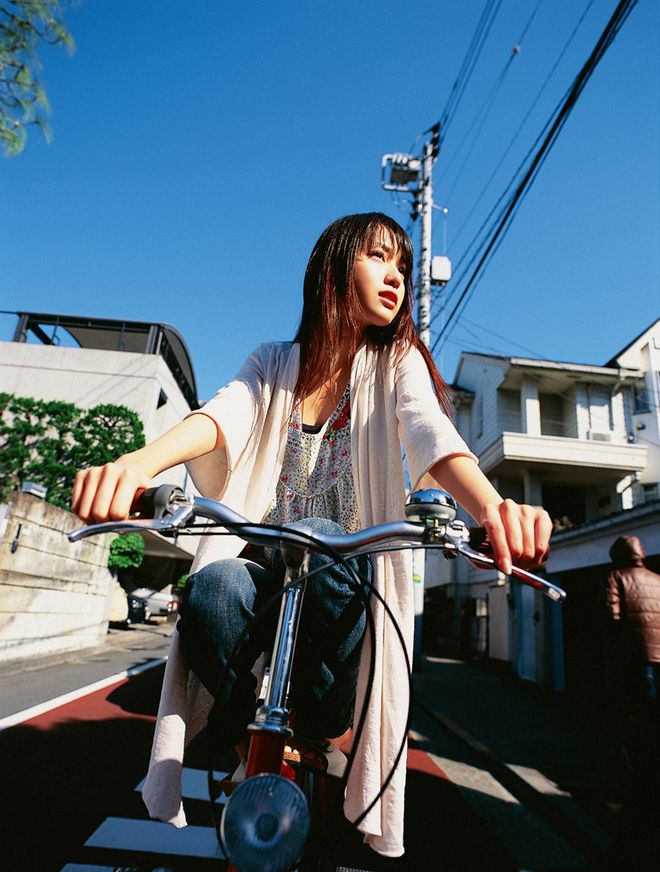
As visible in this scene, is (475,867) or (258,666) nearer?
(258,666)

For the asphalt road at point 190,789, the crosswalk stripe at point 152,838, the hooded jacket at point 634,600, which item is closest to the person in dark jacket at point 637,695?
the hooded jacket at point 634,600

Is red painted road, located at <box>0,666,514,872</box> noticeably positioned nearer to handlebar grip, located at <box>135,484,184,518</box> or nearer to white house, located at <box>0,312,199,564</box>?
handlebar grip, located at <box>135,484,184,518</box>

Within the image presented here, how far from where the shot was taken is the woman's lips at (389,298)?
6.12 ft

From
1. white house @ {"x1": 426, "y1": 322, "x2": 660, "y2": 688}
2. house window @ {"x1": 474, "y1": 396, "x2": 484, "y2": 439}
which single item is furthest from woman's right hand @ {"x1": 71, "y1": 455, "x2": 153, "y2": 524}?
house window @ {"x1": 474, "y1": 396, "x2": 484, "y2": 439}

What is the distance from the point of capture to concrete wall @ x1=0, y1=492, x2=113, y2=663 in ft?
28.5

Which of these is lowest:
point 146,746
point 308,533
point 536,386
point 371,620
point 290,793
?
point 146,746

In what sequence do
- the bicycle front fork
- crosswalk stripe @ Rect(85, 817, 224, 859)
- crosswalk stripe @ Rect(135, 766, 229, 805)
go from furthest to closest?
crosswalk stripe @ Rect(135, 766, 229, 805), crosswalk stripe @ Rect(85, 817, 224, 859), the bicycle front fork

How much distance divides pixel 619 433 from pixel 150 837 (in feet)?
60.3

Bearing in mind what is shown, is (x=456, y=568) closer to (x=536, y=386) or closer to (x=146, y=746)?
(x=536, y=386)

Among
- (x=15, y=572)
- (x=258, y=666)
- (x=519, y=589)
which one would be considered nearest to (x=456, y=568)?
(x=519, y=589)

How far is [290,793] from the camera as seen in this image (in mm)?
816

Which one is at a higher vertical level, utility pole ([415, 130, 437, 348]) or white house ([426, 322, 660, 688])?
utility pole ([415, 130, 437, 348])

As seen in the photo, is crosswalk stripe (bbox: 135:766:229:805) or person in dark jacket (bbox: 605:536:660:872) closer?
person in dark jacket (bbox: 605:536:660:872)

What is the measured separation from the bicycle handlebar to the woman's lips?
3.24 ft
